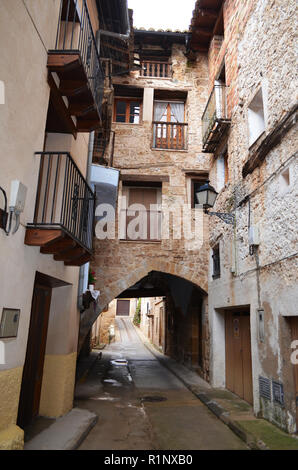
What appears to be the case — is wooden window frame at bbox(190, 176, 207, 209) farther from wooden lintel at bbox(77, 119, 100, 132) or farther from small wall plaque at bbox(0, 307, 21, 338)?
small wall plaque at bbox(0, 307, 21, 338)

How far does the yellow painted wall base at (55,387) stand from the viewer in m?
5.71

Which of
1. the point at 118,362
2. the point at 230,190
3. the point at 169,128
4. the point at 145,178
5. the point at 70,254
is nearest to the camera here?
the point at 70,254

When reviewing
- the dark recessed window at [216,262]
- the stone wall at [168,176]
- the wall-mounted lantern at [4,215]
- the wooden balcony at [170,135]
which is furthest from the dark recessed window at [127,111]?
the wall-mounted lantern at [4,215]

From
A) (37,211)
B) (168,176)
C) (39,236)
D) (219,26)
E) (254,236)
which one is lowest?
(39,236)

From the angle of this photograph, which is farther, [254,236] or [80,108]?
[254,236]

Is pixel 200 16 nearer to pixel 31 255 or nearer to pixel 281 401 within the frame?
pixel 31 255

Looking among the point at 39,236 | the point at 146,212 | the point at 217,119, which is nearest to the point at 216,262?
the point at 146,212

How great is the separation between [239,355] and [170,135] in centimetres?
705

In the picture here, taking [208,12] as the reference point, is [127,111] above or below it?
below

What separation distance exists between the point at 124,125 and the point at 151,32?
3.83 m

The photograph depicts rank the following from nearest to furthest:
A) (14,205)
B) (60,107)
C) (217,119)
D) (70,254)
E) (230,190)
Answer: (14,205)
(70,254)
(60,107)
(230,190)
(217,119)

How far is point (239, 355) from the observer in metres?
8.01

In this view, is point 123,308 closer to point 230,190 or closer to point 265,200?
point 230,190

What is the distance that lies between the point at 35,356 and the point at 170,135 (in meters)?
8.09
